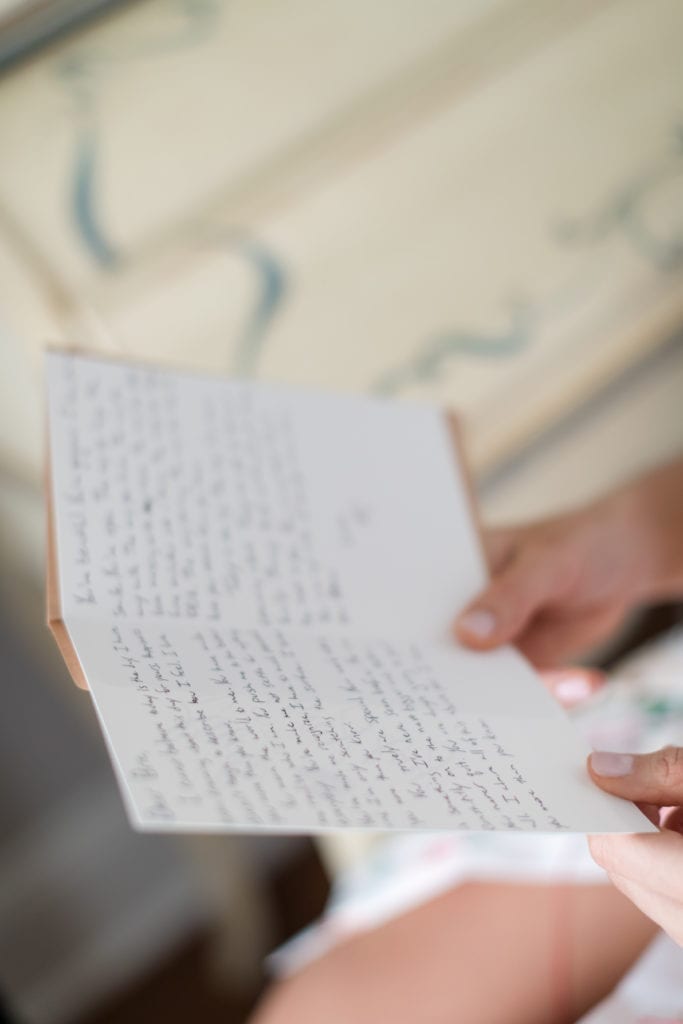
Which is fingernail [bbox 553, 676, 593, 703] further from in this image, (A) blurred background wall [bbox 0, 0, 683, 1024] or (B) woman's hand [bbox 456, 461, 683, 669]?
(A) blurred background wall [bbox 0, 0, 683, 1024]

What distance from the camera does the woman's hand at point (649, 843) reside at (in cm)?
39

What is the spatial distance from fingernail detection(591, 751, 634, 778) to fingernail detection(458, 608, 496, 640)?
0.40 ft

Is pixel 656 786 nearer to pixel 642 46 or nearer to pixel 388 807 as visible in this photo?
pixel 388 807

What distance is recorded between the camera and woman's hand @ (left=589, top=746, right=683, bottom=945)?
1.27 feet

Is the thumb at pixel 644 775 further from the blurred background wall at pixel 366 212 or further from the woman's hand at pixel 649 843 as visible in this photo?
the blurred background wall at pixel 366 212

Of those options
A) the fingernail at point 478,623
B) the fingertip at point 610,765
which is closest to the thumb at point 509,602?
the fingernail at point 478,623

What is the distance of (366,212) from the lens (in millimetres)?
719

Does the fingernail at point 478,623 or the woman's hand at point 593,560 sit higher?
the fingernail at point 478,623

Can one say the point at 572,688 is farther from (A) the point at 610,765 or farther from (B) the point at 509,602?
(A) the point at 610,765

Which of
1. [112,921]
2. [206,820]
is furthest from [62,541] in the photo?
[112,921]

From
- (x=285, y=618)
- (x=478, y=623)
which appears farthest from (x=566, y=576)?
(x=285, y=618)

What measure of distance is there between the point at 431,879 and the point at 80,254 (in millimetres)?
Answer: 523

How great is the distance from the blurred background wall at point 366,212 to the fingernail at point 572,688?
25cm

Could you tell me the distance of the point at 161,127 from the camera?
0.65m
